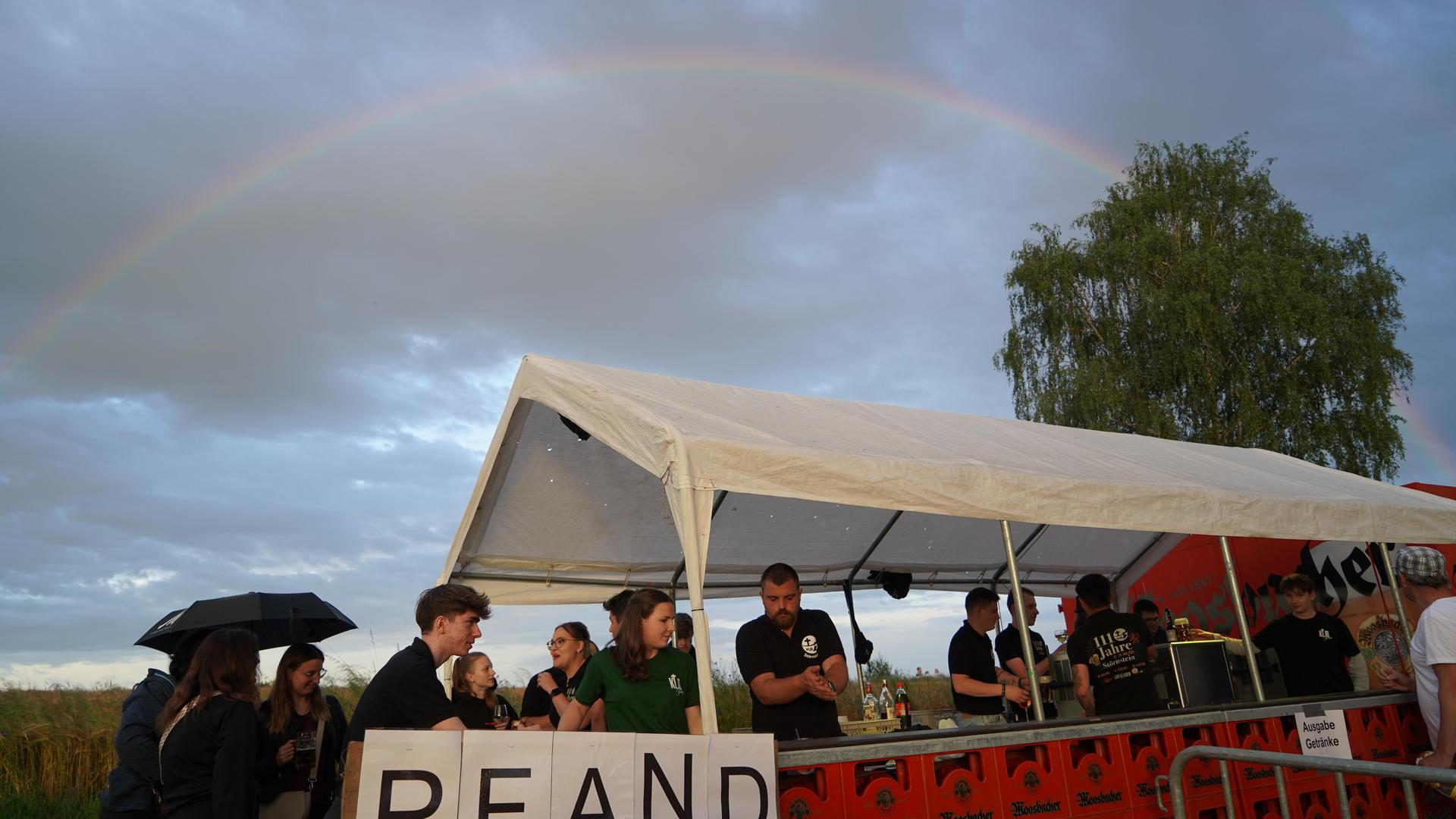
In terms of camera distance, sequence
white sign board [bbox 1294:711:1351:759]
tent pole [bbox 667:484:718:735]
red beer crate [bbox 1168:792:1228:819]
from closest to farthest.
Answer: tent pole [bbox 667:484:718:735], red beer crate [bbox 1168:792:1228:819], white sign board [bbox 1294:711:1351:759]

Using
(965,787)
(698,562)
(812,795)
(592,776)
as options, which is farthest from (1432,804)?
(592,776)

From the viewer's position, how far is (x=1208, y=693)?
6.74m

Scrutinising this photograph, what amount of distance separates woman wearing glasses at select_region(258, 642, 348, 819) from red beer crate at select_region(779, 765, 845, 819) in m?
2.27

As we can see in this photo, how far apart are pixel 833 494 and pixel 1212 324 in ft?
71.9

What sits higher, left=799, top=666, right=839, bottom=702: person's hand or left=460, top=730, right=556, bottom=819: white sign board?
left=799, top=666, right=839, bottom=702: person's hand

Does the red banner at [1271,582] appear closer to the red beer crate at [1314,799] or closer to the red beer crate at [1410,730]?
the red beer crate at [1410,730]

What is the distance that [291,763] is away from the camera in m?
4.79

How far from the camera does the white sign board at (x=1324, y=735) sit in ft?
19.3

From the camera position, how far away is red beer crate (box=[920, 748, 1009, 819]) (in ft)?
14.7

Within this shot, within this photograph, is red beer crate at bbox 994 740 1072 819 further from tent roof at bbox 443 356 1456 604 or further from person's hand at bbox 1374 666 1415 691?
person's hand at bbox 1374 666 1415 691

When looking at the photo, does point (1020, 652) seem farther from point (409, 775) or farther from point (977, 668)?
point (409, 775)

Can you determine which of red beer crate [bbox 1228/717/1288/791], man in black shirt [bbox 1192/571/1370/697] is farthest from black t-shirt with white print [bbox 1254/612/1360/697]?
red beer crate [bbox 1228/717/1288/791]

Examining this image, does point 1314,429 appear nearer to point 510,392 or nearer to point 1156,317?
point 1156,317

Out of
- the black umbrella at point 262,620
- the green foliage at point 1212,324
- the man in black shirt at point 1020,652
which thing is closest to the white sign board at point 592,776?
the black umbrella at point 262,620
